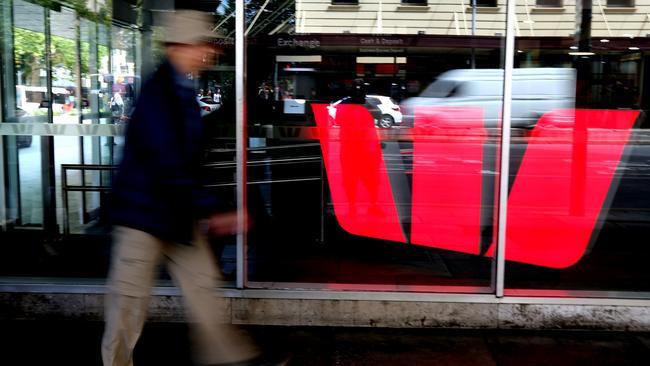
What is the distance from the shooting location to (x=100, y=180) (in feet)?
21.9

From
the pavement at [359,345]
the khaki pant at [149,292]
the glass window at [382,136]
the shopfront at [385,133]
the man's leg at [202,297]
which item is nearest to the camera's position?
the khaki pant at [149,292]

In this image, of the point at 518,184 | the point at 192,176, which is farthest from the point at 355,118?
the point at 192,176

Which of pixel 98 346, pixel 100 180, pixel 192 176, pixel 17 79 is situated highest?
pixel 17 79

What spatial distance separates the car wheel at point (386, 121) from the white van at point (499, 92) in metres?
0.15

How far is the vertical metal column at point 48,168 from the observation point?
5.74 meters

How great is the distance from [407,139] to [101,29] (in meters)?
2.92

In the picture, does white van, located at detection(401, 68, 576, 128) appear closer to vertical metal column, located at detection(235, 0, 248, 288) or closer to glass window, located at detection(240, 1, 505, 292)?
glass window, located at detection(240, 1, 505, 292)

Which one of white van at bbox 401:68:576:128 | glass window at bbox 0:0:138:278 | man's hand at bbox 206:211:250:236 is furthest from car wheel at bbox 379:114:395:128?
man's hand at bbox 206:211:250:236

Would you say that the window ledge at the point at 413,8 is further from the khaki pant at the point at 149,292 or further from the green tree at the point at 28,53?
the green tree at the point at 28,53

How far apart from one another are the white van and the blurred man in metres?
2.52

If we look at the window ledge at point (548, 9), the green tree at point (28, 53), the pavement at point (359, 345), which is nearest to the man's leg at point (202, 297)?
the pavement at point (359, 345)

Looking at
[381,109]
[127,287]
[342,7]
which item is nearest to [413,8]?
[342,7]

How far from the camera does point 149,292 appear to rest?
2953 millimetres

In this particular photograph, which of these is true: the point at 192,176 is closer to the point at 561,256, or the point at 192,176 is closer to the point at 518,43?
the point at 518,43
